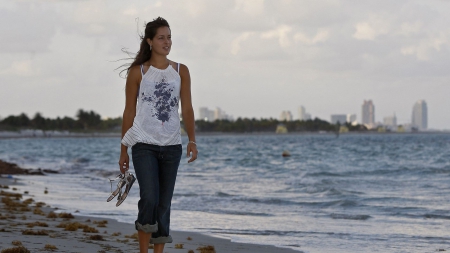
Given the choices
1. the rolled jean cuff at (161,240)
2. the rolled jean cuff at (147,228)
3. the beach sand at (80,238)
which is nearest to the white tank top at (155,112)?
the rolled jean cuff at (147,228)

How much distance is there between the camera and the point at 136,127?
488 cm

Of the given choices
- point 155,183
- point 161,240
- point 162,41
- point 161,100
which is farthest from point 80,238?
point 162,41

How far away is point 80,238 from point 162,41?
364 cm

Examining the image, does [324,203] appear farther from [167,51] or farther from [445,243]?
[167,51]

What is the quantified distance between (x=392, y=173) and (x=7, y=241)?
24.1m

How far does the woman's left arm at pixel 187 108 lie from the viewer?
195 inches

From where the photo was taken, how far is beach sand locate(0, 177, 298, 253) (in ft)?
22.6

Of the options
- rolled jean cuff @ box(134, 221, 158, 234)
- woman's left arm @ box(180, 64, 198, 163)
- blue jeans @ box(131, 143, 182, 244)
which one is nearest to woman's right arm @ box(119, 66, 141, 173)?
blue jeans @ box(131, 143, 182, 244)

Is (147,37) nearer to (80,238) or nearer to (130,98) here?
(130,98)

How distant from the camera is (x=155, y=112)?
4.86 m

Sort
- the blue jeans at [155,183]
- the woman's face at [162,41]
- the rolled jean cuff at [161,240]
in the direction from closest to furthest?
the blue jeans at [155,183] < the woman's face at [162,41] < the rolled jean cuff at [161,240]

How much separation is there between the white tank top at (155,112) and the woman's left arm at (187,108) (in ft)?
0.34

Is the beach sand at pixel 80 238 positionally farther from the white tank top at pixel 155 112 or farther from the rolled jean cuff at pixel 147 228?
the white tank top at pixel 155 112

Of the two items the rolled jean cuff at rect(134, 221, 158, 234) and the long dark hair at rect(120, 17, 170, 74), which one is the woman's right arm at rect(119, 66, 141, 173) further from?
the rolled jean cuff at rect(134, 221, 158, 234)
